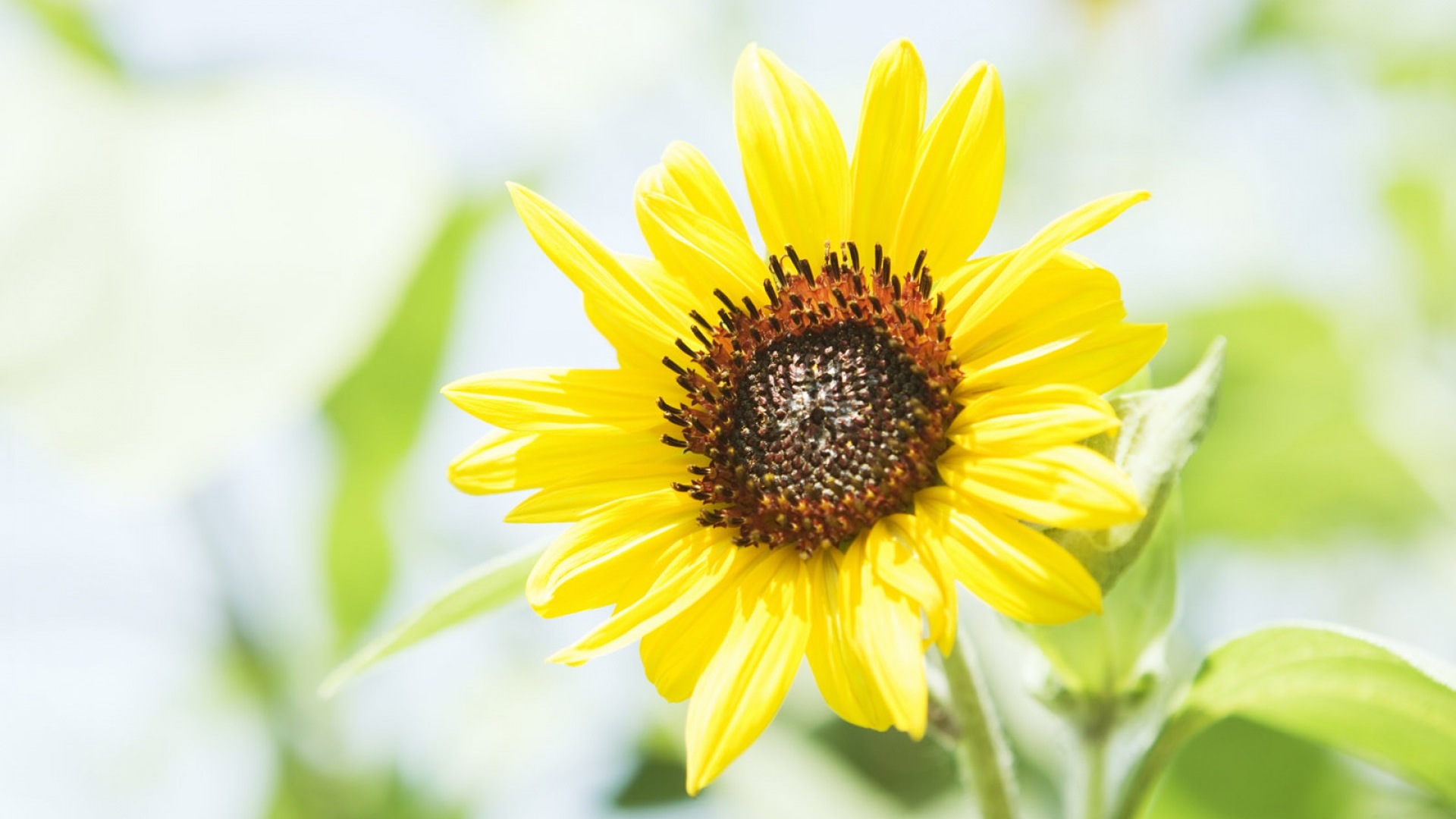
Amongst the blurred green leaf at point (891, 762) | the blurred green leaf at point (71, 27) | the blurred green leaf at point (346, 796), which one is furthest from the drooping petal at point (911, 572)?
the blurred green leaf at point (71, 27)

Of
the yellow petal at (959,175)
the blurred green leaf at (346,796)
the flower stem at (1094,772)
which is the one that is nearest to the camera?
the yellow petal at (959,175)

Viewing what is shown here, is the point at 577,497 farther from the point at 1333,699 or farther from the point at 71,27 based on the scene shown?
the point at 71,27

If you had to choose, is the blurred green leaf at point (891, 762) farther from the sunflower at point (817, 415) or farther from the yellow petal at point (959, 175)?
the yellow petal at point (959, 175)

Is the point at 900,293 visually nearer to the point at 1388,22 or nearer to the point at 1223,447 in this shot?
the point at 1223,447

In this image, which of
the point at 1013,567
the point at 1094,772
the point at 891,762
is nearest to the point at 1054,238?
the point at 1013,567

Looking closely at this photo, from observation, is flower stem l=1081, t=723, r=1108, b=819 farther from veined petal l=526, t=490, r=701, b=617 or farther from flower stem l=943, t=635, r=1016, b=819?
→ veined petal l=526, t=490, r=701, b=617
